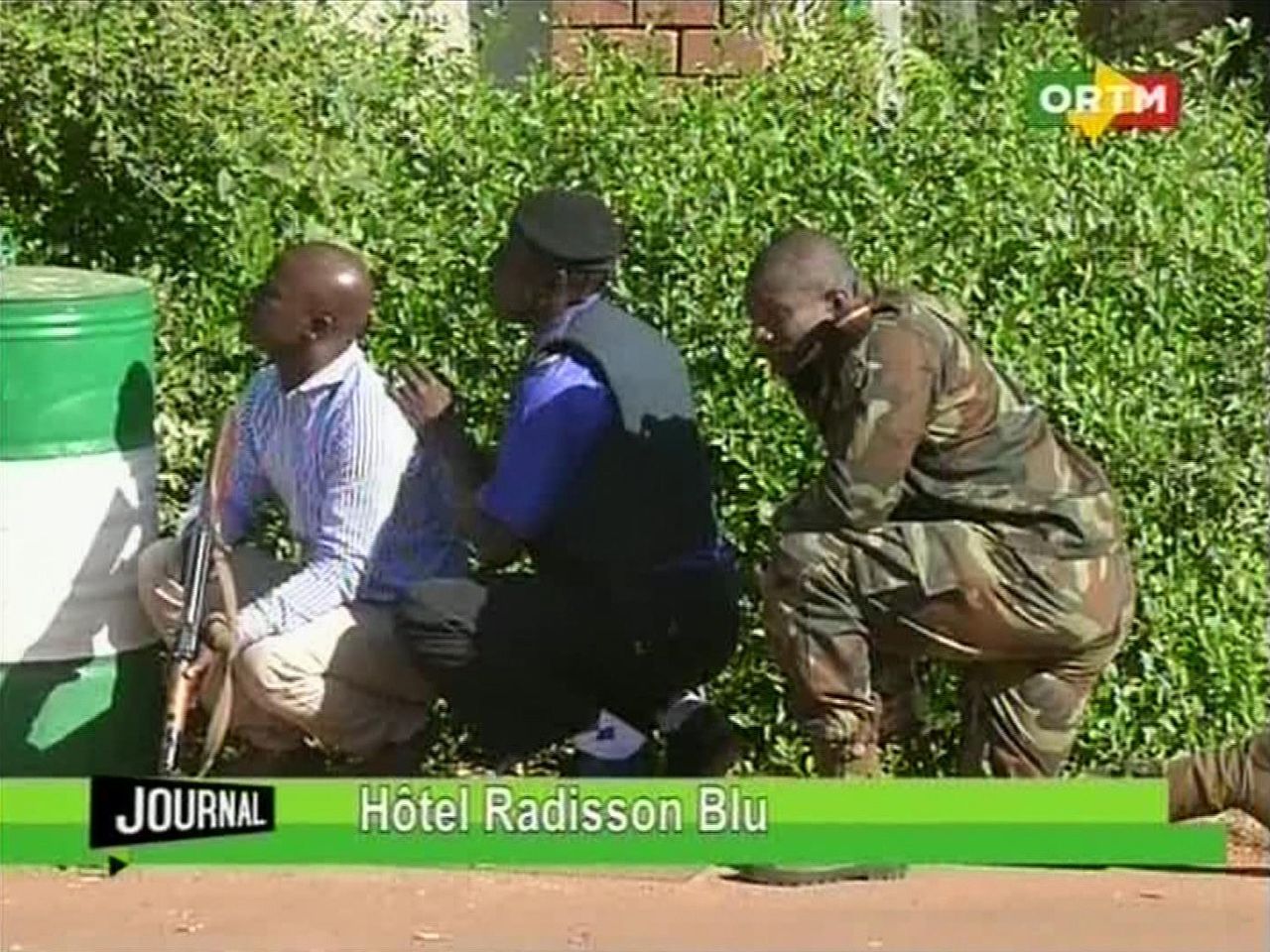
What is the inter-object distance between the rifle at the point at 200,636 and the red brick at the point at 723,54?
2285mm

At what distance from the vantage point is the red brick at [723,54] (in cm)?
800

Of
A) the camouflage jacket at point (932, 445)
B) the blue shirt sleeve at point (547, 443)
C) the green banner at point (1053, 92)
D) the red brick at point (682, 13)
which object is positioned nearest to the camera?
the camouflage jacket at point (932, 445)

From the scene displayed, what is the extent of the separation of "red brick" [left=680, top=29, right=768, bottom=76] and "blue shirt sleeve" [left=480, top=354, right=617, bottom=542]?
2004mm

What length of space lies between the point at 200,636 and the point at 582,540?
75cm

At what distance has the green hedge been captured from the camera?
661cm

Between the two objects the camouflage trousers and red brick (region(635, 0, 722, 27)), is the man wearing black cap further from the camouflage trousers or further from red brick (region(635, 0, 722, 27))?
red brick (region(635, 0, 722, 27))

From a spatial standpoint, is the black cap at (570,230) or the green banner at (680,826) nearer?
the green banner at (680,826)

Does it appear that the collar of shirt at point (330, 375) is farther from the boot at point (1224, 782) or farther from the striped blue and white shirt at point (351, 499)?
the boot at point (1224, 782)

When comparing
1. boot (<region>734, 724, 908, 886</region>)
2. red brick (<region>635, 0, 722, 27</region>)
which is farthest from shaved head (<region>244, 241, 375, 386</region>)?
red brick (<region>635, 0, 722, 27</region>)

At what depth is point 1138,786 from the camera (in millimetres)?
6207

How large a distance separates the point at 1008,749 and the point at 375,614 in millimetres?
1233

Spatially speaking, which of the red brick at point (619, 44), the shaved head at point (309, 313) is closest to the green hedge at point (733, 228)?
the shaved head at point (309, 313)

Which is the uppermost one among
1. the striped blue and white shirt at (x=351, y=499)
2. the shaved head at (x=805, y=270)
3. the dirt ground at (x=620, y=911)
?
the shaved head at (x=805, y=270)

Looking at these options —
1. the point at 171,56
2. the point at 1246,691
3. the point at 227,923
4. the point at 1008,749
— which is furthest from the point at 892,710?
the point at 171,56
